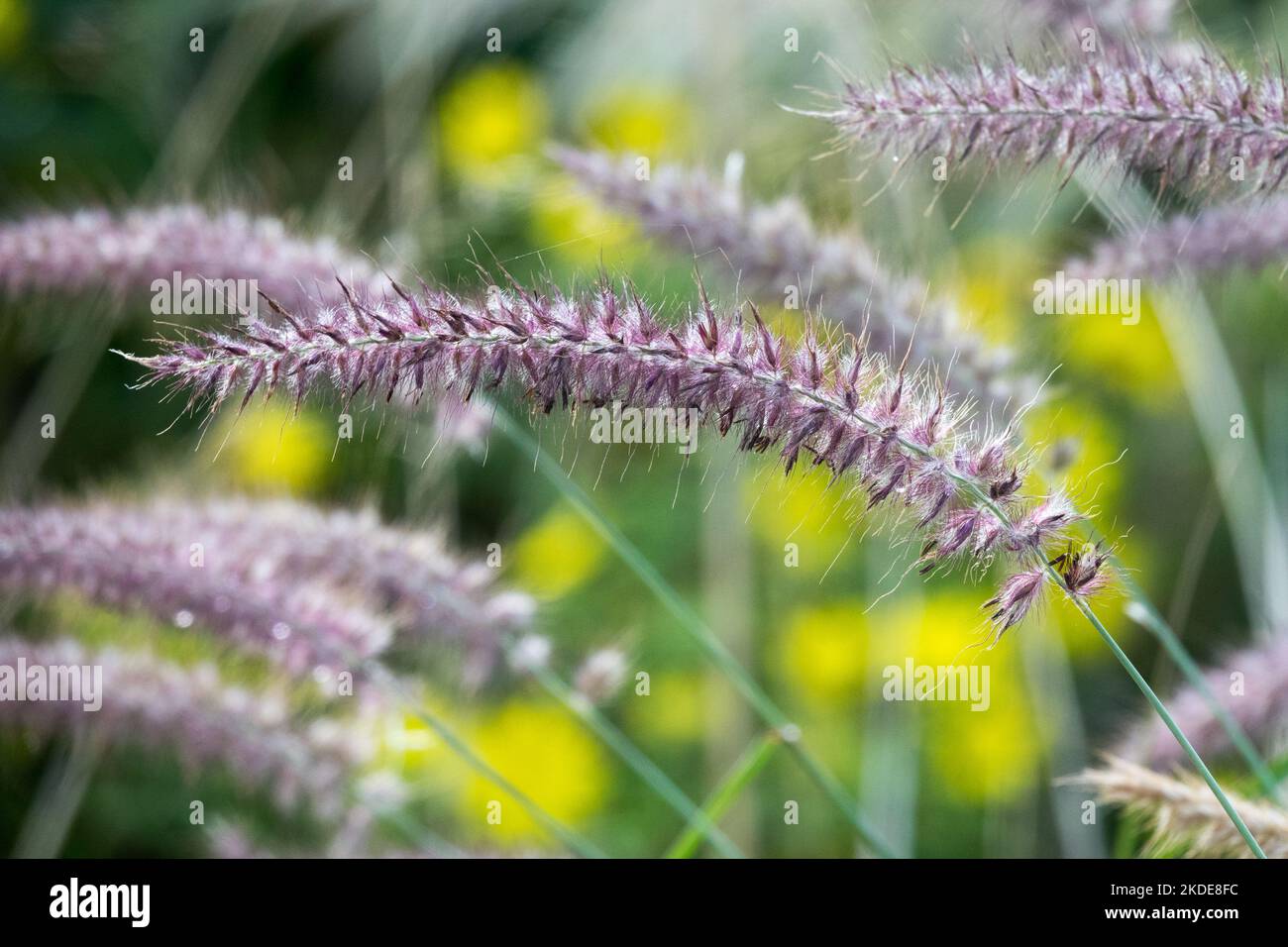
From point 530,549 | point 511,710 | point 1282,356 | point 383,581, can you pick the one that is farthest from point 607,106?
point 383,581

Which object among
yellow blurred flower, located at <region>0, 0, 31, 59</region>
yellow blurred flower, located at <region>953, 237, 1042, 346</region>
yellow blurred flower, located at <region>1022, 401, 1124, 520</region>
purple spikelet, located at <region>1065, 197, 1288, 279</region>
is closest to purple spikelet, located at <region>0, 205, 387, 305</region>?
purple spikelet, located at <region>1065, 197, 1288, 279</region>

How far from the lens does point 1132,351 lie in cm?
212

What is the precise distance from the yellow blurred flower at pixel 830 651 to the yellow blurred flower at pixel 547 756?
1.35ft

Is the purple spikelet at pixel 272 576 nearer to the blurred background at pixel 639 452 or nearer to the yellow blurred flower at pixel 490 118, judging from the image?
the blurred background at pixel 639 452

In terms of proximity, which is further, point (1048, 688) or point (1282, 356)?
point (1282, 356)

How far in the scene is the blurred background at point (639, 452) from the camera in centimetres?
170

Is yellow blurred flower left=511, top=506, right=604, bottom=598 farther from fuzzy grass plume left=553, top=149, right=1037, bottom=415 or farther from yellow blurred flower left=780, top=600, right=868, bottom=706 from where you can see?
fuzzy grass plume left=553, top=149, right=1037, bottom=415

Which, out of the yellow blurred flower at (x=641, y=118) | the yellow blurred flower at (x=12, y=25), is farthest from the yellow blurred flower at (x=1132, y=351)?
the yellow blurred flower at (x=12, y=25)

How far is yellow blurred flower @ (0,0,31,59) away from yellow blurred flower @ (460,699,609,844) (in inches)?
75.1

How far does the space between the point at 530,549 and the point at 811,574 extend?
0.54 metres

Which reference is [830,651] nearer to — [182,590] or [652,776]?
[652,776]

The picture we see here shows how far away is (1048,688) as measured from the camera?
64.1 inches

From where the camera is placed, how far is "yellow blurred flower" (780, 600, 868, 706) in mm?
2012
